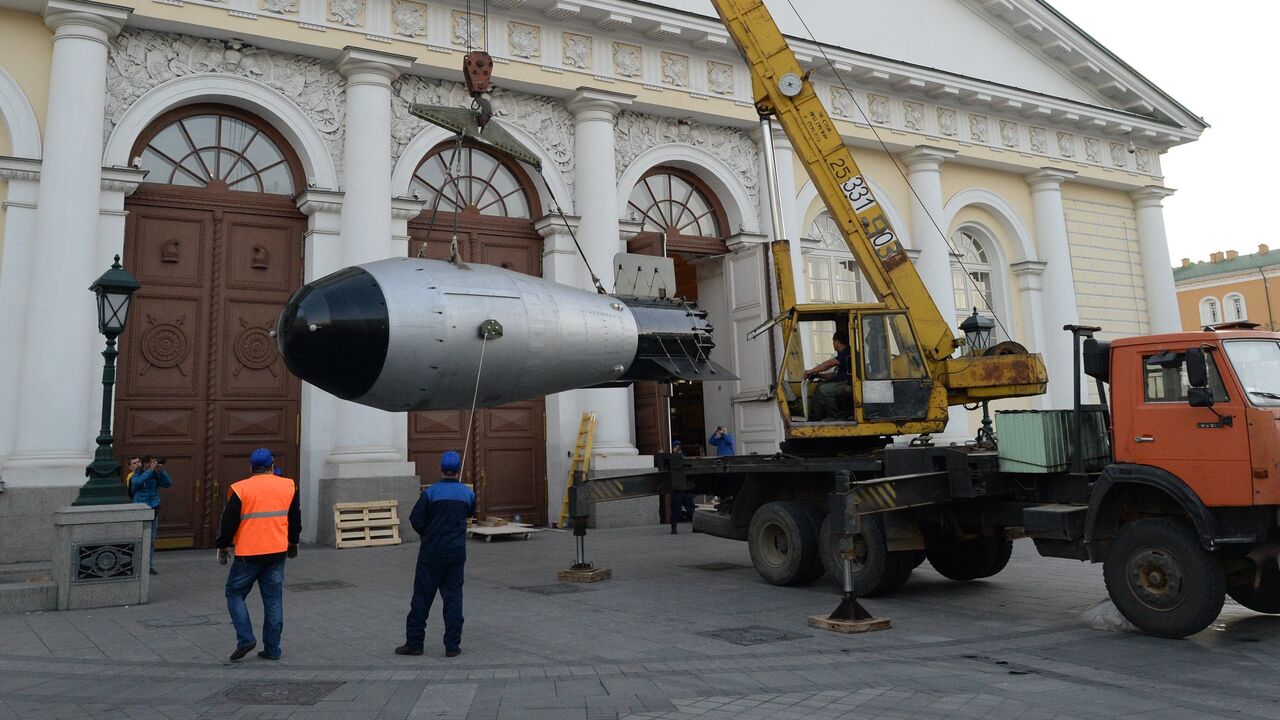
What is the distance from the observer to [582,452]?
15891 millimetres

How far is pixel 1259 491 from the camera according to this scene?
21.6 feet

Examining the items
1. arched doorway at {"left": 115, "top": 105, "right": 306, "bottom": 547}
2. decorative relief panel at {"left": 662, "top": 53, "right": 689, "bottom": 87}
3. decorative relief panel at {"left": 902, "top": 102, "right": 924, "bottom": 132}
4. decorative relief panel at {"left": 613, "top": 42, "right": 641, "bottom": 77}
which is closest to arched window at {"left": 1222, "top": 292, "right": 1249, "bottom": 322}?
→ decorative relief panel at {"left": 902, "top": 102, "right": 924, "bottom": 132}

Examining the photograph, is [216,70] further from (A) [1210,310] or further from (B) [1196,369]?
(A) [1210,310]

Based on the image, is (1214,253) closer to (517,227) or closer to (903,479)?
(517,227)

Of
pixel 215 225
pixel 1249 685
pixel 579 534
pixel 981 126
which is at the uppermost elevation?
pixel 981 126

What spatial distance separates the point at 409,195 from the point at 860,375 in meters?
9.08

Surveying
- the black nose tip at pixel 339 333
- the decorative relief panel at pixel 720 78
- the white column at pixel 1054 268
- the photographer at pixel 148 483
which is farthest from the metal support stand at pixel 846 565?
the white column at pixel 1054 268

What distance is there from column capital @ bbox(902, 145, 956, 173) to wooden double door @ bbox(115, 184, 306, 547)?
45.7 feet

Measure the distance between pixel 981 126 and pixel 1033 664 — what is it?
18.6 m

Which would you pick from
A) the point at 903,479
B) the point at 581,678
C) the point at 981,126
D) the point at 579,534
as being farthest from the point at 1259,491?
the point at 981,126

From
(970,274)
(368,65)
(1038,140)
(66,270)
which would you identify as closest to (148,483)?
(66,270)

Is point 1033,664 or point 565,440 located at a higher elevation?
point 565,440

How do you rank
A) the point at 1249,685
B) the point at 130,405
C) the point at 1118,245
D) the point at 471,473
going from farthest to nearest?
the point at 1118,245, the point at 471,473, the point at 130,405, the point at 1249,685

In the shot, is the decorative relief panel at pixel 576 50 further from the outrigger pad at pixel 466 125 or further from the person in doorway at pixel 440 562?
the person in doorway at pixel 440 562
